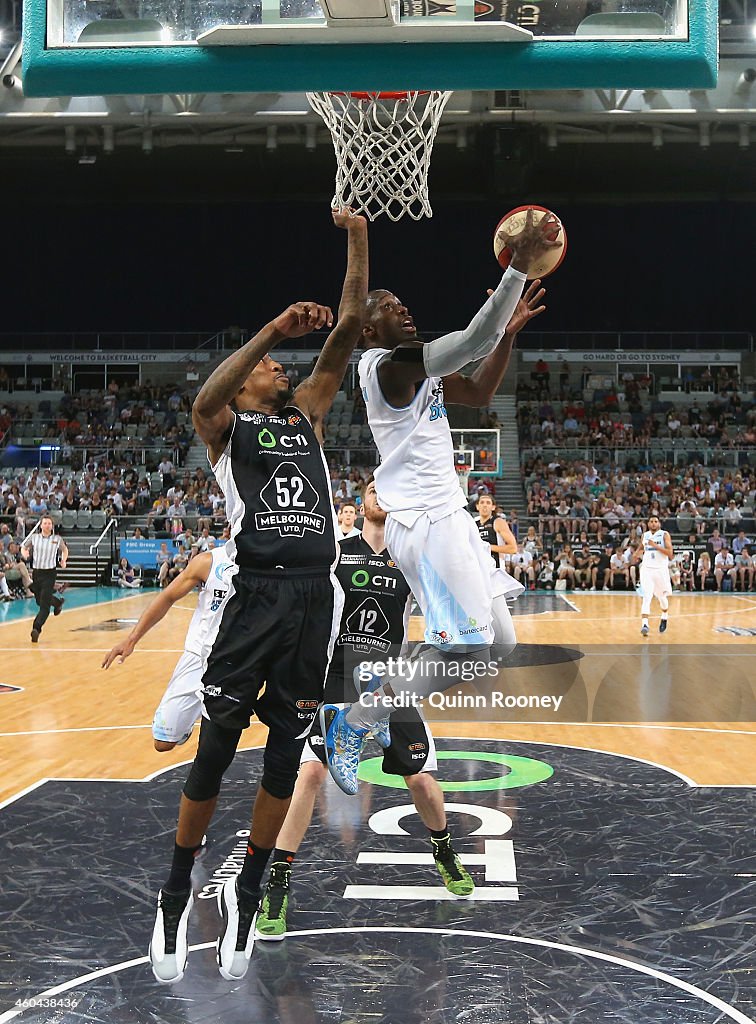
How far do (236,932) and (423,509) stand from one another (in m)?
1.92

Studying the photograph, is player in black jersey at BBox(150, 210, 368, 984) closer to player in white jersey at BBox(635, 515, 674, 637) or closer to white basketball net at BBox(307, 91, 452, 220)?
white basketball net at BBox(307, 91, 452, 220)

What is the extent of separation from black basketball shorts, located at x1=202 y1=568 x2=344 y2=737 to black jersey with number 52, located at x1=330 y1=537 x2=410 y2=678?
1.23 metres

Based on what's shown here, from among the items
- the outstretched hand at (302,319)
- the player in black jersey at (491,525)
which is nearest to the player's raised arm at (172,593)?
the outstretched hand at (302,319)

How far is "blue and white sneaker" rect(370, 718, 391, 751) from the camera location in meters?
4.65

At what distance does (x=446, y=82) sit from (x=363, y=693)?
2.78 metres

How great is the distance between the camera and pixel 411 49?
4.61 m

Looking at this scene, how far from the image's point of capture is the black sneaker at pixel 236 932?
3611 millimetres

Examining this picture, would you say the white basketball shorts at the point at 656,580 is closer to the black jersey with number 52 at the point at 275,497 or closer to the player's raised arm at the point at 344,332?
the player's raised arm at the point at 344,332

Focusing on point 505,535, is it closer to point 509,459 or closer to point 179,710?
point 179,710

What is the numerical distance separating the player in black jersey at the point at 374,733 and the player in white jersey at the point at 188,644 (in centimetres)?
76

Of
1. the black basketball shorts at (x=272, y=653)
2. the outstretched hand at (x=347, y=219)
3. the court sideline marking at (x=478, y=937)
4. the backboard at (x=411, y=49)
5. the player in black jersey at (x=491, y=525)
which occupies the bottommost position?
the court sideline marking at (x=478, y=937)

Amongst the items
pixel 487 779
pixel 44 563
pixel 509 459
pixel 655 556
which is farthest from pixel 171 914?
pixel 509 459

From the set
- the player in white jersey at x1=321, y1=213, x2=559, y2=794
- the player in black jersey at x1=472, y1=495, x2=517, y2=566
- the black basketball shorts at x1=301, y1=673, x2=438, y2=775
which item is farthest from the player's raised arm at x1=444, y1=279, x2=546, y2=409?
the player in black jersey at x1=472, y1=495, x2=517, y2=566

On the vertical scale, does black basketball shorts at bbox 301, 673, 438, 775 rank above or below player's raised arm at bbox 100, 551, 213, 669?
below
